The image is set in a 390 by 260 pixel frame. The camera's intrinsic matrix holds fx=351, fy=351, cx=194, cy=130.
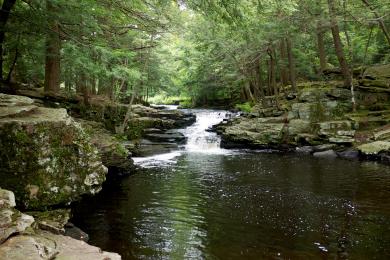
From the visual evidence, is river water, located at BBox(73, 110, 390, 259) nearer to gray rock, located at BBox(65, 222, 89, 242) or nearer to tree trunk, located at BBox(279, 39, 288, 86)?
gray rock, located at BBox(65, 222, 89, 242)


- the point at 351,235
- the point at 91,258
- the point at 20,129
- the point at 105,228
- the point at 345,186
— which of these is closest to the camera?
the point at 91,258

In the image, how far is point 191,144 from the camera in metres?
21.8

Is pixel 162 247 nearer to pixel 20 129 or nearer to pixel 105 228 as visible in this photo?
pixel 105 228

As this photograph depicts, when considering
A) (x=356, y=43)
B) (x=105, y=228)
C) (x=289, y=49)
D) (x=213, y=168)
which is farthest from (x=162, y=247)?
(x=356, y=43)

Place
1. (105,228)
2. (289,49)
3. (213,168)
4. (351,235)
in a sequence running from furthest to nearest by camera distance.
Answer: (289,49)
(213,168)
(105,228)
(351,235)

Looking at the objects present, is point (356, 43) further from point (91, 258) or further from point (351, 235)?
point (91, 258)

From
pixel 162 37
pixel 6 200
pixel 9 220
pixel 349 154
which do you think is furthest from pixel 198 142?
pixel 9 220

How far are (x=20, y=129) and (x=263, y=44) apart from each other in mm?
16232

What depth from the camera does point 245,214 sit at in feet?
29.1

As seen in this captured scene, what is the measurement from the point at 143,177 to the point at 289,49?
1301 cm

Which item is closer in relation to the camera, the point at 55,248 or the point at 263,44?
the point at 55,248

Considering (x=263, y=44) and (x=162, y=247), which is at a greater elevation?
(x=263, y=44)

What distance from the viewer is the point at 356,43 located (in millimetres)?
26781

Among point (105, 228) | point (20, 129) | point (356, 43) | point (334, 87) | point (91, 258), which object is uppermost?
point (356, 43)
